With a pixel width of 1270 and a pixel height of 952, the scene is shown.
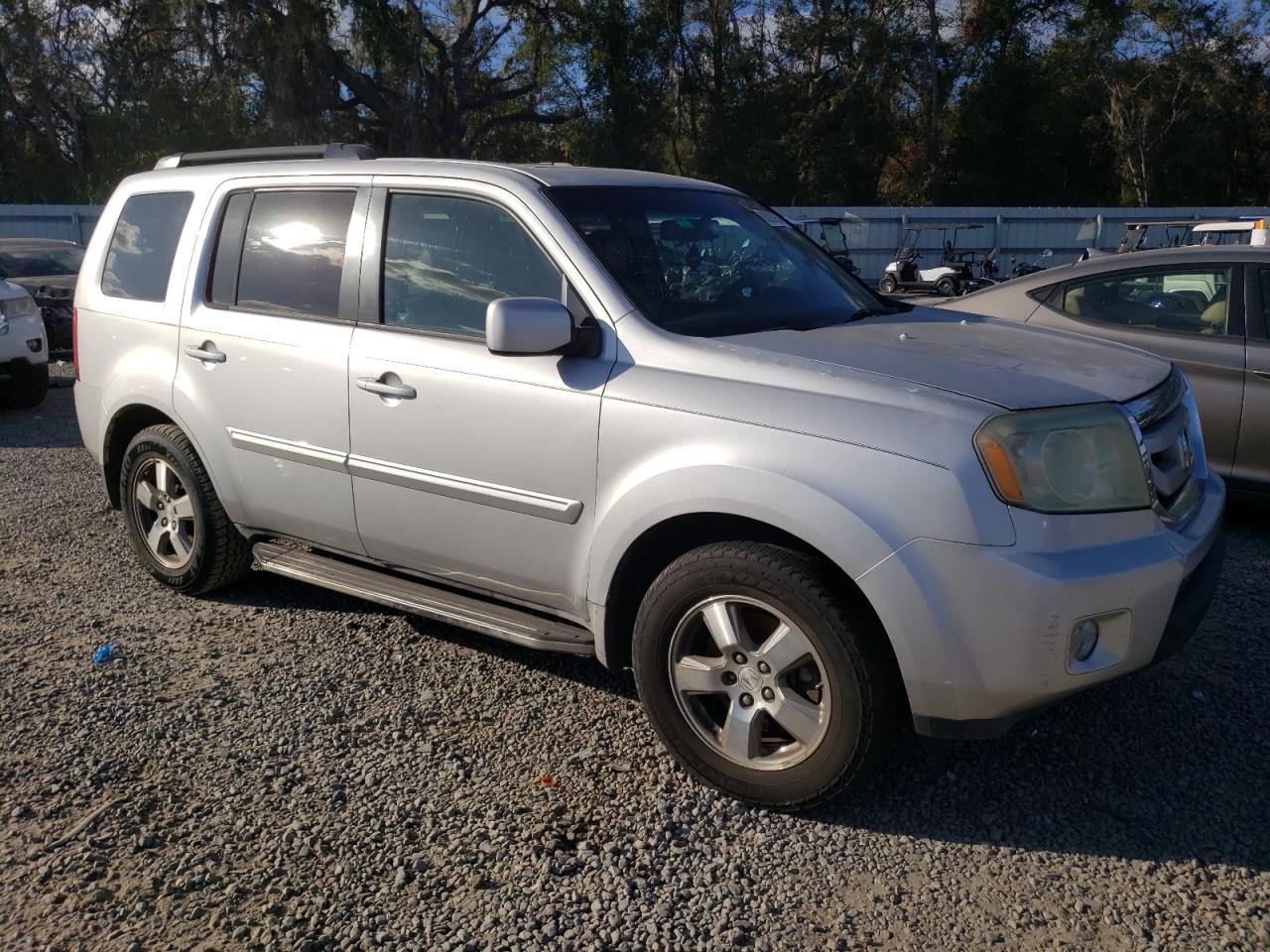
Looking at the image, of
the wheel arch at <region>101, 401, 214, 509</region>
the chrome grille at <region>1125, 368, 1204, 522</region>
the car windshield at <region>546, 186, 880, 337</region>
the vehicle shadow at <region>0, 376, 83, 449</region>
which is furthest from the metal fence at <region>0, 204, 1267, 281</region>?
the chrome grille at <region>1125, 368, 1204, 522</region>

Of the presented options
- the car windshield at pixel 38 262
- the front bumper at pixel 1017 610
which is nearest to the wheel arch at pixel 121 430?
the front bumper at pixel 1017 610

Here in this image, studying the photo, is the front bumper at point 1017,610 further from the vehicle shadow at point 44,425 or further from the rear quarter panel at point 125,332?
the vehicle shadow at point 44,425

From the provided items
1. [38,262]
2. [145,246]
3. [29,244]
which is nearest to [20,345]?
[38,262]

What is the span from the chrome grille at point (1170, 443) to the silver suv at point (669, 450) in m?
0.02

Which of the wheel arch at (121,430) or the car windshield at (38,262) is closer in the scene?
the wheel arch at (121,430)

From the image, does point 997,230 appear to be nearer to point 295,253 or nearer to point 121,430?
point 121,430

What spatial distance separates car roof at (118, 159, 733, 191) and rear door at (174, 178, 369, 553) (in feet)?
0.28

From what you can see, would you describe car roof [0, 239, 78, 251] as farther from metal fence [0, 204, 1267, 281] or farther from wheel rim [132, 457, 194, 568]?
metal fence [0, 204, 1267, 281]

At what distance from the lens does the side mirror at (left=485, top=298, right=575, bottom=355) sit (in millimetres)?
3420

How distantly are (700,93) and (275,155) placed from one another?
132 ft

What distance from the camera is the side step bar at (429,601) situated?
372 centimetres

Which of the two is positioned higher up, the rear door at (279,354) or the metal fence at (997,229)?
the metal fence at (997,229)

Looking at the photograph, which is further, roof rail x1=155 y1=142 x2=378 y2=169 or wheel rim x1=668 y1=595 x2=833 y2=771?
roof rail x1=155 y1=142 x2=378 y2=169

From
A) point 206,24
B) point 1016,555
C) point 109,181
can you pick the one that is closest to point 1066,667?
point 1016,555
